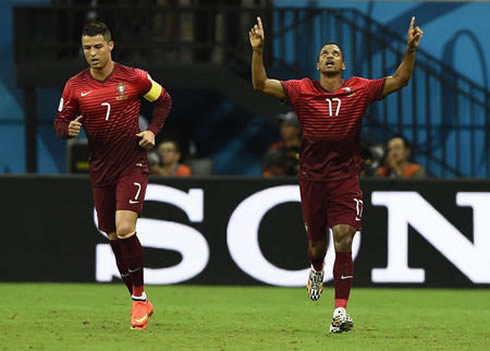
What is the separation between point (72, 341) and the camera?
870 cm

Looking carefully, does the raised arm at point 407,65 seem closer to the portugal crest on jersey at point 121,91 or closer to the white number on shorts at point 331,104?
the white number on shorts at point 331,104

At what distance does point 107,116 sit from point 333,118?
1.80 meters

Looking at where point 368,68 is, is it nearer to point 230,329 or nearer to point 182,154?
point 182,154

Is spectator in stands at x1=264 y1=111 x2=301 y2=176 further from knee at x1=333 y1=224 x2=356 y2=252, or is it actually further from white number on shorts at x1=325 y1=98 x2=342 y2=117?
knee at x1=333 y1=224 x2=356 y2=252

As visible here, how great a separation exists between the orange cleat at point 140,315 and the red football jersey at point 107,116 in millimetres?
1017

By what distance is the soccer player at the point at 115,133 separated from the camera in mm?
9656

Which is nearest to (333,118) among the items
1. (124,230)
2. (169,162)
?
(124,230)

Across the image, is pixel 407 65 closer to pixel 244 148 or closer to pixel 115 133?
pixel 115 133

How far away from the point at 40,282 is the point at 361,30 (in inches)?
265

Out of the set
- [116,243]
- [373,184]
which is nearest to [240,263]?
[373,184]

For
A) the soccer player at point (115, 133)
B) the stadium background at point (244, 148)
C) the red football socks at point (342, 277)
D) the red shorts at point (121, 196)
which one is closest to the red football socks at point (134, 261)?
the soccer player at point (115, 133)

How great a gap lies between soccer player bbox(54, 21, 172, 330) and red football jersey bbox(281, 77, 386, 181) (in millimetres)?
1246

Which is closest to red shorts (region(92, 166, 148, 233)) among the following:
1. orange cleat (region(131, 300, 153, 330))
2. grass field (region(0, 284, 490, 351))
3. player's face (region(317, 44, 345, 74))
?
orange cleat (region(131, 300, 153, 330))

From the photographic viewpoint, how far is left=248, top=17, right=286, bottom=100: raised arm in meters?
9.26
